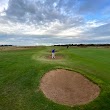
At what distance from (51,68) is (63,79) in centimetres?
293

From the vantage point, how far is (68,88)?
1692 cm

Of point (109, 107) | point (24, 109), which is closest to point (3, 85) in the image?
point (24, 109)

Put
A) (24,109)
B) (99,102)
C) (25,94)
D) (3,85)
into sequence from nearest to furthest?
(24,109)
(99,102)
(25,94)
(3,85)

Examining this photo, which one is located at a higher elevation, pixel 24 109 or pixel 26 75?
pixel 26 75

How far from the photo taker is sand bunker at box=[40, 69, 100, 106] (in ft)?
50.0

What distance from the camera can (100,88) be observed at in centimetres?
1680

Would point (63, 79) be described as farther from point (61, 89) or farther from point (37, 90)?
point (37, 90)

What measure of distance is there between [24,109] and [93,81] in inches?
322

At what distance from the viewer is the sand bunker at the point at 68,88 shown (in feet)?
50.0

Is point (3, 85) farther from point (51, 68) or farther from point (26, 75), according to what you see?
point (51, 68)

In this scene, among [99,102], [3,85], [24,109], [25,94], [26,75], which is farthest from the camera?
[26,75]

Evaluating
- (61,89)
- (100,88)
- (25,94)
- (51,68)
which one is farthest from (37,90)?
(100,88)

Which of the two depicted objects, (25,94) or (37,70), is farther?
(37,70)

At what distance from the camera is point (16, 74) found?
2028cm
